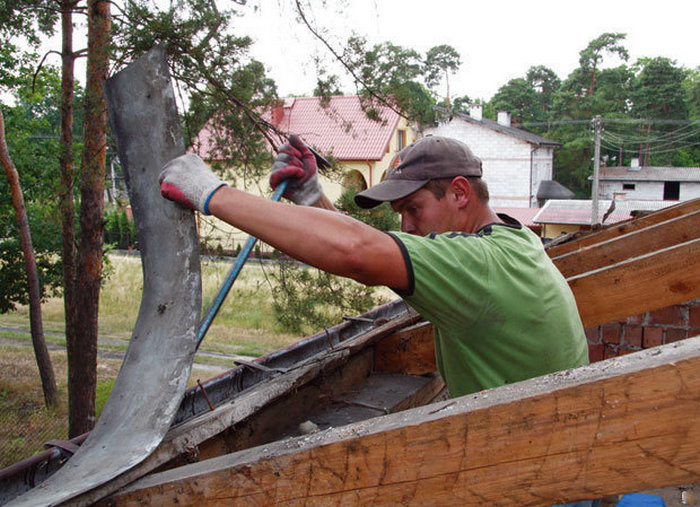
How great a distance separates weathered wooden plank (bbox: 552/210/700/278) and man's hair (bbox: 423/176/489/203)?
1674 mm

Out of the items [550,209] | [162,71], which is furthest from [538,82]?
[162,71]

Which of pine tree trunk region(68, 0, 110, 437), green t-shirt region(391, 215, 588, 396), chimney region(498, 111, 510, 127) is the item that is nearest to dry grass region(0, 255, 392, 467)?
pine tree trunk region(68, 0, 110, 437)

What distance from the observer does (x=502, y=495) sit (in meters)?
0.99

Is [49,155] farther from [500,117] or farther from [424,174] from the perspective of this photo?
[500,117]

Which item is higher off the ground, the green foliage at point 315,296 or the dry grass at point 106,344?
the green foliage at point 315,296

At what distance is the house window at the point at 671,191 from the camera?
122ft

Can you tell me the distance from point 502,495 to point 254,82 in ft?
20.3

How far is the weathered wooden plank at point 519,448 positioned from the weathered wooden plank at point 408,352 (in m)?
1.64

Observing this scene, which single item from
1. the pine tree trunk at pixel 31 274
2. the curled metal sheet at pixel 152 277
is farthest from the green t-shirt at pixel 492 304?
the pine tree trunk at pixel 31 274

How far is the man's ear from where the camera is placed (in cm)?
178

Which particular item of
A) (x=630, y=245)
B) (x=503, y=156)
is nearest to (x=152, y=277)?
(x=630, y=245)

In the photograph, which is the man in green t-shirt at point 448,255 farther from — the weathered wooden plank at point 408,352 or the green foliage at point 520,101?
the green foliage at point 520,101

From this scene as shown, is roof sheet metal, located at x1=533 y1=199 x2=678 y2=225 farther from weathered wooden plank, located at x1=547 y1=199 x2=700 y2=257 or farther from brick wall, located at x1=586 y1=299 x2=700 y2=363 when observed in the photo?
brick wall, located at x1=586 y1=299 x2=700 y2=363

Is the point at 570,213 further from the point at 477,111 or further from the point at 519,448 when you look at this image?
the point at 519,448
